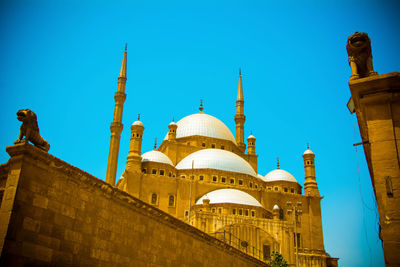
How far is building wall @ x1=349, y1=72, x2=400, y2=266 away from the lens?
619cm

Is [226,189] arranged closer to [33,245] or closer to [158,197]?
[158,197]

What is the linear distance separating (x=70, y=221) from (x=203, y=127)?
35492 mm

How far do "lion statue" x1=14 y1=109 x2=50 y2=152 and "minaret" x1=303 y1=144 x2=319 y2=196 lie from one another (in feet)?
106

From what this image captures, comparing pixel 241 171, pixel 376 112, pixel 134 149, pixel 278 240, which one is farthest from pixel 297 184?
pixel 376 112

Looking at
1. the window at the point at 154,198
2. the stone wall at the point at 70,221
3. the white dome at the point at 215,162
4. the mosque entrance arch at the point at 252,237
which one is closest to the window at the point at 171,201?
the window at the point at 154,198

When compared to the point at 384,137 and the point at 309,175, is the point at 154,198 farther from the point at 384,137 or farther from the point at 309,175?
the point at 384,137

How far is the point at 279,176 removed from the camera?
3853 cm

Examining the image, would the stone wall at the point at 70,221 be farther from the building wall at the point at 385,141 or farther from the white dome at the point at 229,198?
the white dome at the point at 229,198

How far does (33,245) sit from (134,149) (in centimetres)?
2730

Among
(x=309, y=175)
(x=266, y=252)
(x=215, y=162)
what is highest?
(x=215, y=162)

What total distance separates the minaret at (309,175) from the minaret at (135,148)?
15.1 metres

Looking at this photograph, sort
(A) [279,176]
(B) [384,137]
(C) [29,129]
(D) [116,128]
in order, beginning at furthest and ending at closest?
(A) [279,176] < (D) [116,128] < (B) [384,137] < (C) [29,129]

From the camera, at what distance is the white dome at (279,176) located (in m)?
38.3

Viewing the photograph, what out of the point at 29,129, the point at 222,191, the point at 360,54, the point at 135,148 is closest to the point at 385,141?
the point at 360,54
